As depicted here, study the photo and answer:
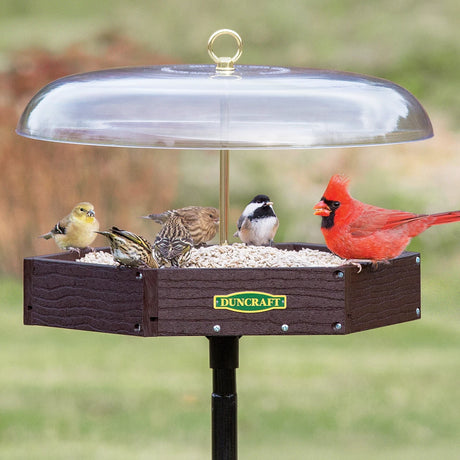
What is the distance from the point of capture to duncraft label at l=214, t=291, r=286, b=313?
3945mm

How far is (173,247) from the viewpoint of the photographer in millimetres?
4344

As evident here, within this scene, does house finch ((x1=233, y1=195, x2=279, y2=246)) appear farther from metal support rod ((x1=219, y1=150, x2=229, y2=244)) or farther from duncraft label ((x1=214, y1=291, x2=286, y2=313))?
duncraft label ((x1=214, y1=291, x2=286, y2=313))

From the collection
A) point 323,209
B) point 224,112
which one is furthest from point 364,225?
point 224,112

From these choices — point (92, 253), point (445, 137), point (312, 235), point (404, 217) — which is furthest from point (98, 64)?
point (404, 217)

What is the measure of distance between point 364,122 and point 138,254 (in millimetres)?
981

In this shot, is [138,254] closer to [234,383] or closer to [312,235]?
[234,383]

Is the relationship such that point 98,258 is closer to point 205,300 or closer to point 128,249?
point 128,249

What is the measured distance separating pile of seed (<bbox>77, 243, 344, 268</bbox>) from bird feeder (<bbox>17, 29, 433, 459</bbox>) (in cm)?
30

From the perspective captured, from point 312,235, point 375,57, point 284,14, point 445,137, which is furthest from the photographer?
point 284,14

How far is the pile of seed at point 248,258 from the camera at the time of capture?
4.38m

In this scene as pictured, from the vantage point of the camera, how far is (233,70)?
4.31m

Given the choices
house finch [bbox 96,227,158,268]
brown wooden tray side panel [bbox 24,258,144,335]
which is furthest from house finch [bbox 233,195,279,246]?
brown wooden tray side panel [bbox 24,258,144,335]

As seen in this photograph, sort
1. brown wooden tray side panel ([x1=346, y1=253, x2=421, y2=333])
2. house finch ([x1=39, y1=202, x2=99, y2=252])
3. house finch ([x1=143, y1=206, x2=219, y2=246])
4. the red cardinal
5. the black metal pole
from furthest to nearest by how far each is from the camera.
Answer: house finch ([x1=143, y1=206, x2=219, y2=246]), house finch ([x1=39, y1=202, x2=99, y2=252]), the black metal pole, the red cardinal, brown wooden tray side panel ([x1=346, y1=253, x2=421, y2=333])

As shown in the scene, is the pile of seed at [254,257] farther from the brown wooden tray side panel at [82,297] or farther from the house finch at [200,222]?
the brown wooden tray side panel at [82,297]
